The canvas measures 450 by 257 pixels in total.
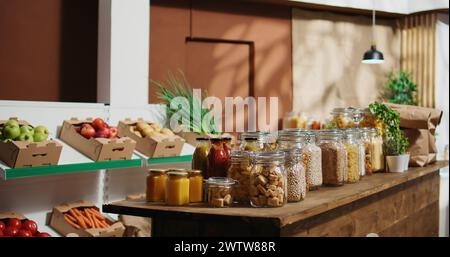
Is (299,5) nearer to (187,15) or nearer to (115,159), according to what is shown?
(187,15)

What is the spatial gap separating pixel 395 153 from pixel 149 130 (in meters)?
1.78

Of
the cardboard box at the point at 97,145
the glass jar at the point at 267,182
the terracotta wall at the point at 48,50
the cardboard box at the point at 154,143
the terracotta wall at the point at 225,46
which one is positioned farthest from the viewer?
the terracotta wall at the point at 225,46

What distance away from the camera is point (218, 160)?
2.06 metres

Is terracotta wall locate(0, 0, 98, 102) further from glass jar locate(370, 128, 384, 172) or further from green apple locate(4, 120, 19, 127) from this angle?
glass jar locate(370, 128, 384, 172)

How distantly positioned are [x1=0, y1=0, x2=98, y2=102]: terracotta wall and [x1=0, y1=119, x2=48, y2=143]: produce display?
3.53 ft

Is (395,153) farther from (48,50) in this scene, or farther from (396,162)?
(48,50)

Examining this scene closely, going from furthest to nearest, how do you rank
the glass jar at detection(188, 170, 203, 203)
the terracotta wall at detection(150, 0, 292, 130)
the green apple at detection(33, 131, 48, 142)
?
the terracotta wall at detection(150, 0, 292, 130), the green apple at detection(33, 131, 48, 142), the glass jar at detection(188, 170, 203, 203)

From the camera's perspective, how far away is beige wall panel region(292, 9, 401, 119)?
6551 millimetres

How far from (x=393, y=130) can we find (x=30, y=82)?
9.38 feet

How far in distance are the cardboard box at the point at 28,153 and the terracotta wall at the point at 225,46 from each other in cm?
211

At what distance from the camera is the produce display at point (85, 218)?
139 inches

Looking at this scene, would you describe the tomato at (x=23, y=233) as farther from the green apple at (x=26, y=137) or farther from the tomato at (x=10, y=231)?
the green apple at (x=26, y=137)

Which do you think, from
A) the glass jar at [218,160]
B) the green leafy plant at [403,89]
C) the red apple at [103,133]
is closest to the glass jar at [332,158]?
the glass jar at [218,160]

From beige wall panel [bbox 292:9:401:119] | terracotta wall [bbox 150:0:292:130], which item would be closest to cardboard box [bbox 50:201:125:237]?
terracotta wall [bbox 150:0:292:130]
